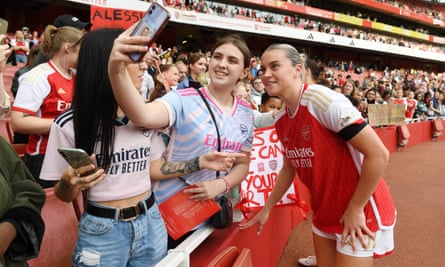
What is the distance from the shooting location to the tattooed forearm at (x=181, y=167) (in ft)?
5.25

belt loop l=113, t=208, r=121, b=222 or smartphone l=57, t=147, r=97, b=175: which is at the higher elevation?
smartphone l=57, t=147, r=97, b=175

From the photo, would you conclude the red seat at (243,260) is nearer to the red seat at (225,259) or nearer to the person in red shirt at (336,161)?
the red seat at (225,259)

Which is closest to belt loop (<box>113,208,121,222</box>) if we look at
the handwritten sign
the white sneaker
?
the white sneaker

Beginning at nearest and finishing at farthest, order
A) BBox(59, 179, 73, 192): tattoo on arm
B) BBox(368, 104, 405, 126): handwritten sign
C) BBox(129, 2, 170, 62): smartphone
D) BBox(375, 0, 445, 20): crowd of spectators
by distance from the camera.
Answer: BBox(129, 2, 170, 62): smartphone → BBox(59, 179, 73, 192): tattoo on arm → BBox(368, 104, 405, 126): handwritten sign → BBox(375, 0, 445, 20): crowd of spectators

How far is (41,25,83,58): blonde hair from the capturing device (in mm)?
2430

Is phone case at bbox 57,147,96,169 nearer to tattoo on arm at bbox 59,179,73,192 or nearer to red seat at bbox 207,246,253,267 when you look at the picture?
tattoo on arm at bbox 59,179,73,192

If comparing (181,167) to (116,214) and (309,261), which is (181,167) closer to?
(116,214)

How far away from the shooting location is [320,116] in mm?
1788

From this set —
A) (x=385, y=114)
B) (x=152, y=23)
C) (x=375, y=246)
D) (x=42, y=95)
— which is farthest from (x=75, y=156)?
(x=385, y=114)

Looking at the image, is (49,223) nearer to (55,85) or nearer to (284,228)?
(55,85)

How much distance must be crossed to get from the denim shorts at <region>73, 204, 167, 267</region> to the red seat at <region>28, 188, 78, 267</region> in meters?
0.43

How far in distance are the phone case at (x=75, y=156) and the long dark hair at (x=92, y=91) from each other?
20 centimetres

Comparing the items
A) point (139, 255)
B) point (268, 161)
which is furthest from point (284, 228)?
point (139, 255)

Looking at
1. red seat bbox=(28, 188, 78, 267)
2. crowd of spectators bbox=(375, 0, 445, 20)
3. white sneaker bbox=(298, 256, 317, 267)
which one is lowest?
white sneaker bbox=(298, 256, 317, 267)
